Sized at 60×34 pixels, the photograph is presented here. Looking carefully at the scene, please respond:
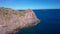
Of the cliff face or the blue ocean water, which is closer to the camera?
the cliff face

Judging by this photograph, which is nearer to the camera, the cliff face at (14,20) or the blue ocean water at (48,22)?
the cliff face at (14,20)

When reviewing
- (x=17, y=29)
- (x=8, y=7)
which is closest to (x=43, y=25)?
(x=17, y=29)

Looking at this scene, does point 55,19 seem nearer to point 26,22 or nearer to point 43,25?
point 43,25

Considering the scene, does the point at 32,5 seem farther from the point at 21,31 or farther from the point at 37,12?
the point at 21,31

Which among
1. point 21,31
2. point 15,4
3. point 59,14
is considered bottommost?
point 21,31

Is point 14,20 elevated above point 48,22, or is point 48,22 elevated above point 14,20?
point 14,20

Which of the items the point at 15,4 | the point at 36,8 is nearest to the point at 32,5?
the point at 36,8

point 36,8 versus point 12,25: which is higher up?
point 36,8

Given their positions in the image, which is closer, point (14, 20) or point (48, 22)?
point (14, 20)
